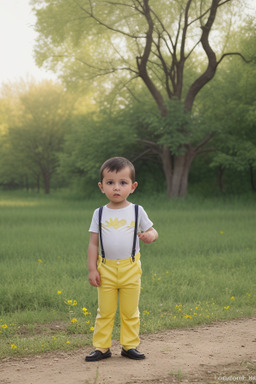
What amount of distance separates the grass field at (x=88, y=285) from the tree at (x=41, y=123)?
28.4 m

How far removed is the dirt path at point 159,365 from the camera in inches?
163

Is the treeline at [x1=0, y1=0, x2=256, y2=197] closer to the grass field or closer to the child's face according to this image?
the grass field

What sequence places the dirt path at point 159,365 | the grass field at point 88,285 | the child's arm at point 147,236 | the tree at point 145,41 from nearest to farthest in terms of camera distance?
the dirt path at point 159,365 → the child's arm at point 147,236 → the grass field at point 88,285 → the tree at point 145,41

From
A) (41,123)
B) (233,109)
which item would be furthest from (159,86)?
(41,123)

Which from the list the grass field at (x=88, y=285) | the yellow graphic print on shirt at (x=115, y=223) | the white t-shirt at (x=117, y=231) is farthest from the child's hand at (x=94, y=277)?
the grass field at (x=88, y=285)

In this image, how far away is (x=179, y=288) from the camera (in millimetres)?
7938

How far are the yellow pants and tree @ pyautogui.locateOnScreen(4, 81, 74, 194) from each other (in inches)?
1528

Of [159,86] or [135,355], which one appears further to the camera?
[159,86]

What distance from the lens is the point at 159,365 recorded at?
4488 mm

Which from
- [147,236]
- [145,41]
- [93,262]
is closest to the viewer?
[147,236]

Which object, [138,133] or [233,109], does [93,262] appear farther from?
[138,133]

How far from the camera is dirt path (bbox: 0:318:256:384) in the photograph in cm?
415

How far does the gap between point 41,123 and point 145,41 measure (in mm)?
18057

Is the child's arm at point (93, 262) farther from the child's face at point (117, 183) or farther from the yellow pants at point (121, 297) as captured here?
the child's face at point (117, 183)
